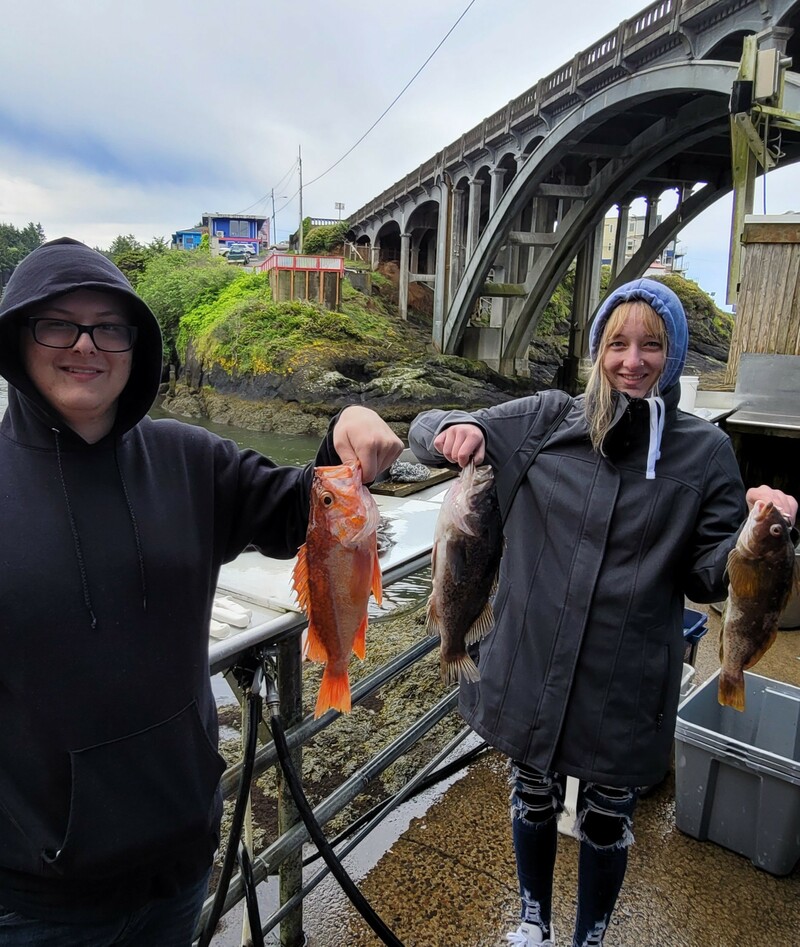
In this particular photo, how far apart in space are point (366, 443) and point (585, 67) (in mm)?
19105

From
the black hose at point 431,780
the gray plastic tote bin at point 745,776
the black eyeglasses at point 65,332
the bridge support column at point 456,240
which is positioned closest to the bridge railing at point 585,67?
the bridge support column at point 456,240

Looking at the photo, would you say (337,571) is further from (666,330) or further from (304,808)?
(666,330)

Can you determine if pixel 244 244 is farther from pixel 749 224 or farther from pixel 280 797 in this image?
pixel 280 797

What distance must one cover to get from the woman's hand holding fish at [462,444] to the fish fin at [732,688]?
1.07 m

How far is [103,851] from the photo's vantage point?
1.29m

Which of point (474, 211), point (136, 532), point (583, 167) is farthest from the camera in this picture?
point (474, 211)

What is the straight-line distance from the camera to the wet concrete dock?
242 centimetres

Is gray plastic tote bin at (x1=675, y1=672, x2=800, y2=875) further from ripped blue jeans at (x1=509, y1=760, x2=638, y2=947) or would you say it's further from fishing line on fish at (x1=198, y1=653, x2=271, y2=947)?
fishing line on fish at (x1=198, y1=653, x2=271, y2=947)

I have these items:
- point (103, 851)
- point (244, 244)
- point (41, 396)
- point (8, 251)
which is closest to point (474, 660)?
point (103, 851)

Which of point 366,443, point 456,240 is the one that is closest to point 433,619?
point 366,443

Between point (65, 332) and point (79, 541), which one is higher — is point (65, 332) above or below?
above

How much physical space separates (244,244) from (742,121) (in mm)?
56897

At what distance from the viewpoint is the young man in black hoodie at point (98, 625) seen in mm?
1274

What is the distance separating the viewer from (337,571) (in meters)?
1.59
